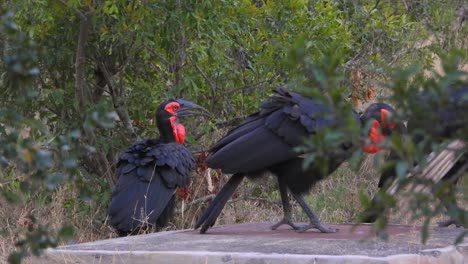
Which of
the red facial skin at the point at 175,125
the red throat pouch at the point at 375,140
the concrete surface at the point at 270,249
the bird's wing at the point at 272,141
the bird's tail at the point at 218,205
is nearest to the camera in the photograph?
the red throat pouch at the point at 375,140

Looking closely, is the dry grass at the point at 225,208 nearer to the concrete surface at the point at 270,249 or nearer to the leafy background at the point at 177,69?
the leafy background at the point at 177,69

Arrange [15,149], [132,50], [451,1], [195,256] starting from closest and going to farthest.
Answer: [15,149], [195,256], [132,50], [451,1]

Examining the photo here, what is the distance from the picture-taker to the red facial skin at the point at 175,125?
21.0 feet

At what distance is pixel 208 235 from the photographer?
16.7 ft

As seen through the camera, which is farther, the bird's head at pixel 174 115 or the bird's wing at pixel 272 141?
the bird's head at pixel 174 115

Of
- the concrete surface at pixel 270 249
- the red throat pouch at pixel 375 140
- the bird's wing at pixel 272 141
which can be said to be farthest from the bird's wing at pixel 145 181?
the red throat pouch at pixel 375 140

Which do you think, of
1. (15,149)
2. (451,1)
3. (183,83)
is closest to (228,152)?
(183,83)

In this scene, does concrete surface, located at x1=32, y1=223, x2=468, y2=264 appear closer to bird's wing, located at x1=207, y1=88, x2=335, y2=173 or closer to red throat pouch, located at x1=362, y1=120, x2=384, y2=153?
bird's wing, located at x1=207, y1=88, x2=335, y2=173

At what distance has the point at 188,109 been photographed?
21.4 feet

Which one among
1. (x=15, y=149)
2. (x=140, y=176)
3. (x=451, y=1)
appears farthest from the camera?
(x=451, y=1)

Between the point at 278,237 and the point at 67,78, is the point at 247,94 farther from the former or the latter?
the point at 278,237

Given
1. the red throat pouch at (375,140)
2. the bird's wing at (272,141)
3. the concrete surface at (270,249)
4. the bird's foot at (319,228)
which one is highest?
the red throat pouch at (375,140)

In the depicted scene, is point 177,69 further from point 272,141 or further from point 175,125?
point 272,141

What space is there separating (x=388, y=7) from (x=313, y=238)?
11.5ft
